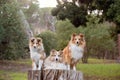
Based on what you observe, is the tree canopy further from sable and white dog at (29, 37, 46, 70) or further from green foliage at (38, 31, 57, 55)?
green foliage at (38, 31, 57, 55)

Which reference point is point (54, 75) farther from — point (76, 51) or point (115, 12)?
point (115, 12)

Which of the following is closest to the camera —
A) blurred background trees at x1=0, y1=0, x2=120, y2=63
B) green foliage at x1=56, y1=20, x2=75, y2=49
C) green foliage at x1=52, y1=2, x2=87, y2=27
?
blurred background trees at x1=0, y1=0, x2=120, y2=63

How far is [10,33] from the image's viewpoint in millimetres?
27953

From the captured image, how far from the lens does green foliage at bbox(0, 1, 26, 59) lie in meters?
26.9

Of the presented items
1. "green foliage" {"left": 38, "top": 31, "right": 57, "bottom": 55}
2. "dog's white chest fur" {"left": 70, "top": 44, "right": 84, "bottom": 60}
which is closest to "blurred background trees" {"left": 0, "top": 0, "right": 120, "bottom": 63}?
"green foliage" {"left": 38, "top": 31, "right": 57, "bottom": 55}

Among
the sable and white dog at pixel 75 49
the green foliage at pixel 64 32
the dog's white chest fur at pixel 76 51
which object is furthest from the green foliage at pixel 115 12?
the green foliage at pixel 64 32

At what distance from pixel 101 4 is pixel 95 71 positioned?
5.74 m

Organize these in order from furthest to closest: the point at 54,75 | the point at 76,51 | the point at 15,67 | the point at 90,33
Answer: the point at 90,33 → the point at 15,67 → the point at 76,51 → the point at 54,75

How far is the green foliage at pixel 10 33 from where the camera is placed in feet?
88.2

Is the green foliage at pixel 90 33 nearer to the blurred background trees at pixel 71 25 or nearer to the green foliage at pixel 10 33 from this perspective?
the blurred background trees at pixel 71 25

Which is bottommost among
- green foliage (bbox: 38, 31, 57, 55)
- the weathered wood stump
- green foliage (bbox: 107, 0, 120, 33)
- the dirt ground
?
the dirt ground

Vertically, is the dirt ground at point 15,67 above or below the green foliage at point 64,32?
below

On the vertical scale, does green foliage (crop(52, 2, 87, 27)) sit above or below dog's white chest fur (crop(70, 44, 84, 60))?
above

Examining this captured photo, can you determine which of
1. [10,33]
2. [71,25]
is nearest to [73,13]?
[10,33]
